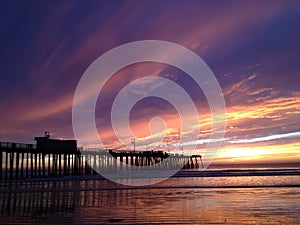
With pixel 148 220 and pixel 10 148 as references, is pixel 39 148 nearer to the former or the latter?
pixel 10 148

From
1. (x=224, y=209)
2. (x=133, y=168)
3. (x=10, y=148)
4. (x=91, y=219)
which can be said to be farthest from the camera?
(x=133, y=168)

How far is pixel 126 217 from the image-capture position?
12445 millimetres

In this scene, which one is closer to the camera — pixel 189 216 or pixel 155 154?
pixel 189 216

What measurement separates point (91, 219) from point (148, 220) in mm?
2059

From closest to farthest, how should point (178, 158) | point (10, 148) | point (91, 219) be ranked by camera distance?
point (91, 219), point (10, 148), point (178, 158)

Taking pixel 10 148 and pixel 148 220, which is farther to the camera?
pixel 10 148

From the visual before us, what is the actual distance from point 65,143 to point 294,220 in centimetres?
4972

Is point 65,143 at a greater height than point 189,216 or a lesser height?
greater

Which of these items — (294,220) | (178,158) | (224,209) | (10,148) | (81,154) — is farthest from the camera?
(178,158)

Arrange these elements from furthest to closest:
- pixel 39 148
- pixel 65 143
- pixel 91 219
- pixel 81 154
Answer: pixel 81 154 → pixel 65 143 → pixel 39 148 → pixel 91 219

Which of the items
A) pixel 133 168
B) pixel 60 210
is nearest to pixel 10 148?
pixel 60 210

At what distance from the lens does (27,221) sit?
468 inches

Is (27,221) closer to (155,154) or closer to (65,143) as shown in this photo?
(65,143)

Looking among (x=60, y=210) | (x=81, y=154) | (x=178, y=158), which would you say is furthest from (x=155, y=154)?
(x=60, y=210)
